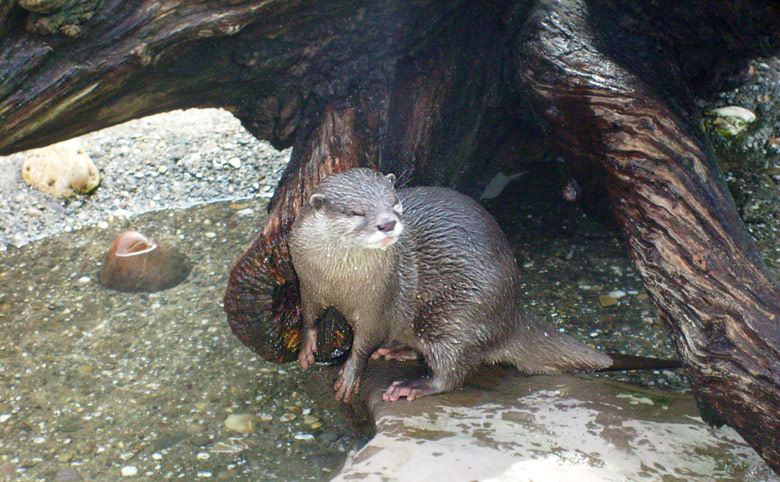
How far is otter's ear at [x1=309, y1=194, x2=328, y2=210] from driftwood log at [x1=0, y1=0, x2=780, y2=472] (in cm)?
32

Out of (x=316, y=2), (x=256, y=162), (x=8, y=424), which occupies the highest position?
(x=316, y=2)

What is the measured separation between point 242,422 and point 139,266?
1.00m

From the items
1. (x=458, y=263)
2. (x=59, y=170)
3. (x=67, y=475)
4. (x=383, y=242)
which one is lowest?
(x=67, y=475)

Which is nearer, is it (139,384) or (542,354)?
(542,354)

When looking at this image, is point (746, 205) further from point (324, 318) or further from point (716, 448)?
point (324, 318)

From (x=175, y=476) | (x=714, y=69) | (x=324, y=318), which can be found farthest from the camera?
(x=714, y=69)

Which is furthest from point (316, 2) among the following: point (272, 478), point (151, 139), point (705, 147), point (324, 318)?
point (151, 139)

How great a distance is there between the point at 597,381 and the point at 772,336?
0.58m

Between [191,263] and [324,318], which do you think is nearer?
[324,318]

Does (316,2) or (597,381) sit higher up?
(316,2)

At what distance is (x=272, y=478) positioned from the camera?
6.75 feet

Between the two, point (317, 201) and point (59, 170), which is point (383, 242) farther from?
point (59, 170)

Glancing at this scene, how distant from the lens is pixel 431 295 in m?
2.17

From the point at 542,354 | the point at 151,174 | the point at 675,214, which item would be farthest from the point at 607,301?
the point at 151,174
